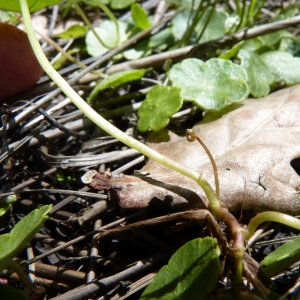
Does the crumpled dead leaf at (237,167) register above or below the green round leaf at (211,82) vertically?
below

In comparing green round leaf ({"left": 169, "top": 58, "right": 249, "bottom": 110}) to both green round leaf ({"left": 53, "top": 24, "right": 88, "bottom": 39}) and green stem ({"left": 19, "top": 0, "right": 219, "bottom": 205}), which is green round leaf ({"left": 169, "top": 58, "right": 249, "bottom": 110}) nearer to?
green stem ({"left": 19, "top": 0, "right": 219, "bottom": 205})

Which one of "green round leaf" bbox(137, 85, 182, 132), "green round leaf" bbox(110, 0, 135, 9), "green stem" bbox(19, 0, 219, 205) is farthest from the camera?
"green round leaf" bbox(110, 0, 135, 9)

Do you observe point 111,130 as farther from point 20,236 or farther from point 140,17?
point 140,17

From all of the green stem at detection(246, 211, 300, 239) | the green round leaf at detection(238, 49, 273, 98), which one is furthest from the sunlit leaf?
the green round leaf at detection(238, 49, 273, 98)

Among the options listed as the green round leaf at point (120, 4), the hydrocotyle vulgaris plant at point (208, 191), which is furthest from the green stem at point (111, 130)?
the green round leaf at point (120, 4)

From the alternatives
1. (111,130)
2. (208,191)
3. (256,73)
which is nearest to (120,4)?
(256,73)

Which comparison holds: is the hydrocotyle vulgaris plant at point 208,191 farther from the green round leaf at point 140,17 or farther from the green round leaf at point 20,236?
the green round leaf at point 140,17
